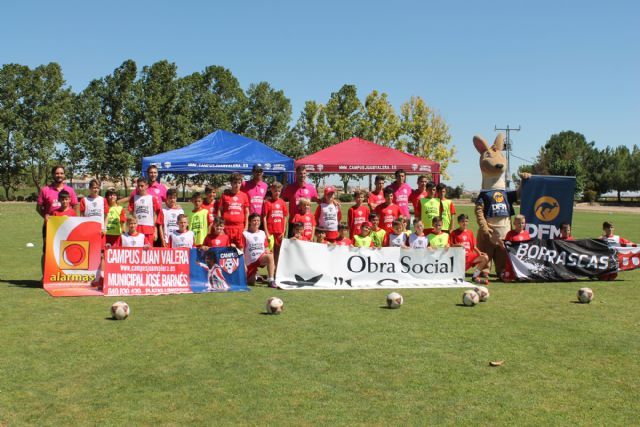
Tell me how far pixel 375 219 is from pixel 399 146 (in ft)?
172

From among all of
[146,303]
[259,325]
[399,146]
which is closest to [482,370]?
[259,325]

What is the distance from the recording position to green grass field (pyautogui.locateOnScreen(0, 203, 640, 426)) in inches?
176

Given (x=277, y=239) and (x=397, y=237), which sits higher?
(x=397, y=237)

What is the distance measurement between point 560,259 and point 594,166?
7713cm

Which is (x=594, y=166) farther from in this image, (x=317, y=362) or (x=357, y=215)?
(x=317, y=362)

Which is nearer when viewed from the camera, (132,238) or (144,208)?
(132,238)

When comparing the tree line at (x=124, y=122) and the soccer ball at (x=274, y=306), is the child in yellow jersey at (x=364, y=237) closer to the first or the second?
the soccer ball at (x=274, y=306)

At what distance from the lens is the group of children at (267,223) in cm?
1087

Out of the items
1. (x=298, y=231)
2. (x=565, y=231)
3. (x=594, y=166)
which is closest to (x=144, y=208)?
(x=298, y=231)

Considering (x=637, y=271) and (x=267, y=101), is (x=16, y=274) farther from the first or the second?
(x=267, y=101)

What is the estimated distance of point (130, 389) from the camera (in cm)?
496

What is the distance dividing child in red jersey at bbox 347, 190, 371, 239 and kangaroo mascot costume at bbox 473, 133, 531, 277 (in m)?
2.41

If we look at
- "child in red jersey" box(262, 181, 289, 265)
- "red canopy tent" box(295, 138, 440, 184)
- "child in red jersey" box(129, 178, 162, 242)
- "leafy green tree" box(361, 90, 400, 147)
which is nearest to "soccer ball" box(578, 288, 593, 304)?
"child in red jersey" box(262, 181, 289, 265)

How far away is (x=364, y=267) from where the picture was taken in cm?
Answer: 1098
